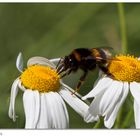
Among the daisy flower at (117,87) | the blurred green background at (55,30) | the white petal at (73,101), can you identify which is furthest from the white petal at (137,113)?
the blurred green background at (55,30)

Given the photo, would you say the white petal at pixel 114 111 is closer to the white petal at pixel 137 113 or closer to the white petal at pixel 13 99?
the white petal at pixel 137 113

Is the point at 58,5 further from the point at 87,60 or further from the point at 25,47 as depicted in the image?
the point at 87,60

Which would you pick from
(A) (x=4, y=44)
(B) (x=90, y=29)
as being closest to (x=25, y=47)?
(A) (x=4, y=44)

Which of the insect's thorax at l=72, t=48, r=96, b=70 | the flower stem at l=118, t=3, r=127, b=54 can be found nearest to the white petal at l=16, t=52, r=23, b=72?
the insect's thorax at l=72, t=48, r=96, b=70

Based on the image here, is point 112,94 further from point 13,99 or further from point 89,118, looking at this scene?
point 13,99
